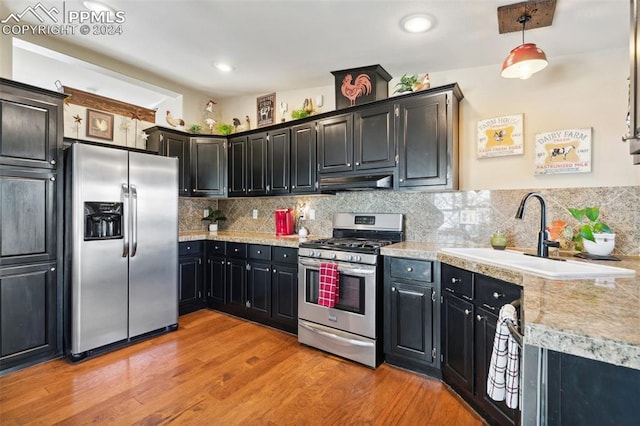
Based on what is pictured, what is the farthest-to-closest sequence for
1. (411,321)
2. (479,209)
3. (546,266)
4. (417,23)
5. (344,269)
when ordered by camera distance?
(479,209) → (344,269) → (411,321) → (417,23) → (546,266)

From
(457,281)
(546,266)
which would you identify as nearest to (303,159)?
(457,281)

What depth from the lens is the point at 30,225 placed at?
239 centimetres

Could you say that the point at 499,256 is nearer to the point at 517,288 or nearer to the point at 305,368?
the point at 517,288

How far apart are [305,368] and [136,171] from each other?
229 cm

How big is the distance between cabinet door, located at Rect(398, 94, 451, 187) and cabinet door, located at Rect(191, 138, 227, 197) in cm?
233

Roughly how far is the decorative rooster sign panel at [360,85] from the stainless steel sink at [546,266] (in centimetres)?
166

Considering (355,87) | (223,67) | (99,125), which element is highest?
(223,67)

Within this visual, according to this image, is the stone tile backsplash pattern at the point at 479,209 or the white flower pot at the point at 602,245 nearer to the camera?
the white flower pot at the point at 602,245

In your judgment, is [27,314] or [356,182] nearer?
[27,314]

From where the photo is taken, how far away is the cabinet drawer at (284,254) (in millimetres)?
3039

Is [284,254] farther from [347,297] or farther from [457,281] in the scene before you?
[457,281]

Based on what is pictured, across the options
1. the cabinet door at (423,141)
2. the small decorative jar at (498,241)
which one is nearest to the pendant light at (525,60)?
the cabinet door at (423,141)

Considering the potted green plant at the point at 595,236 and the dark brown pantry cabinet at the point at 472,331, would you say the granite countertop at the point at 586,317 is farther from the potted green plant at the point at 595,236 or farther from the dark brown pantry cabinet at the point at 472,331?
the potted green plant at the point at 595,236

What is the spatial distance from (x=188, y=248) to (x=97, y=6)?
2.35 metres
